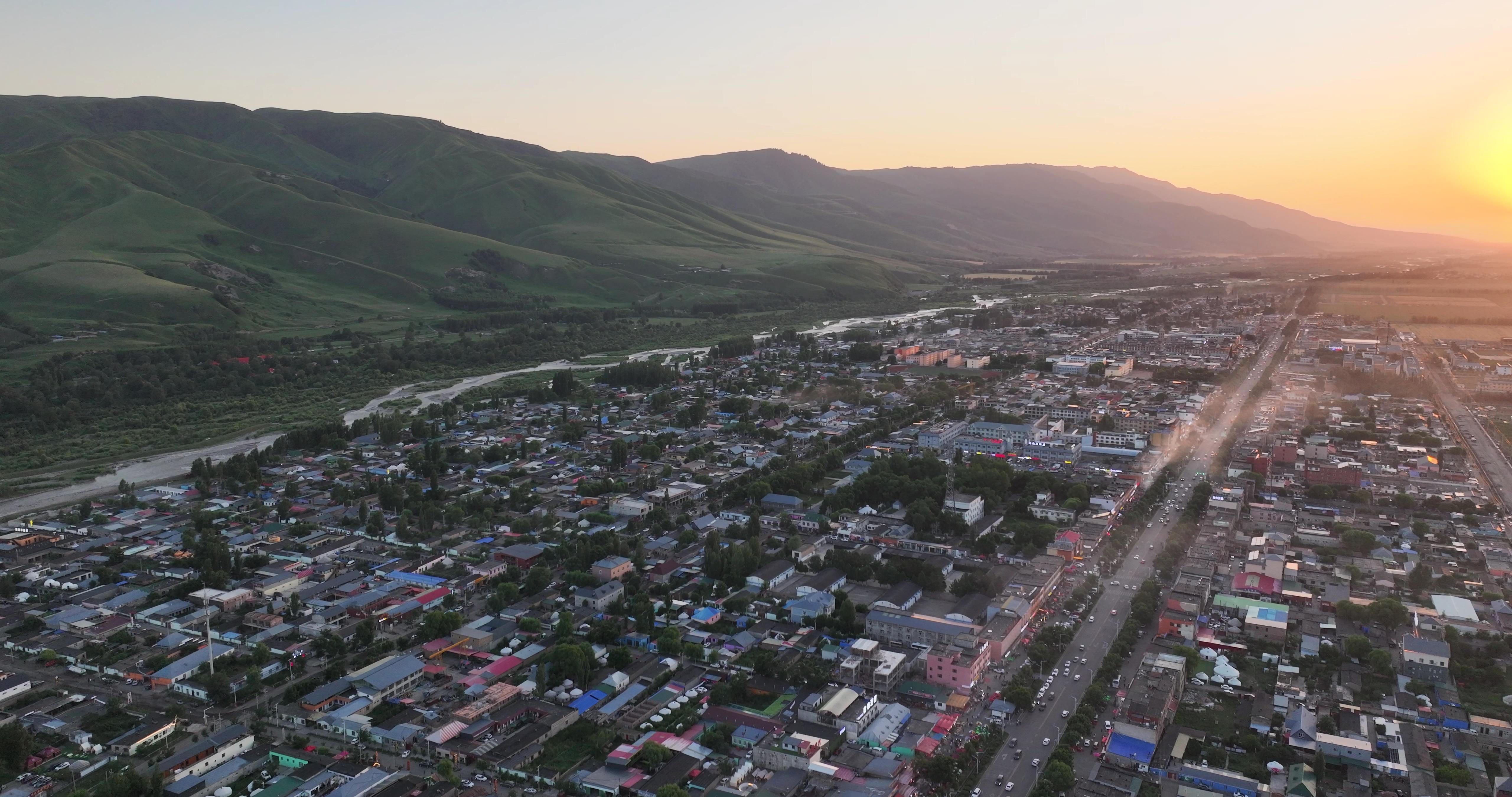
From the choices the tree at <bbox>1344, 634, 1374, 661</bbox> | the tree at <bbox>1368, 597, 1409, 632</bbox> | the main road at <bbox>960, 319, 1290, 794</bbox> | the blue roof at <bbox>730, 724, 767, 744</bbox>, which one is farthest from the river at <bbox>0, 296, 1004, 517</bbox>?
the tree at <bbox>1368, 597, 1409, 632</bbox>

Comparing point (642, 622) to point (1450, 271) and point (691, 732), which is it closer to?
point (691, 732)

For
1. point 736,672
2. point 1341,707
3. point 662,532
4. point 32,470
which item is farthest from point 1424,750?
point 32,470

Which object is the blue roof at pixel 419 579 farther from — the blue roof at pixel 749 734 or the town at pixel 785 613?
the blue roof at pixel 749 734

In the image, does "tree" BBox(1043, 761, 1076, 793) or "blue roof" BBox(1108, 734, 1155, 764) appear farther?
"blue roof" BBox(1108, 734, 1155, 764)

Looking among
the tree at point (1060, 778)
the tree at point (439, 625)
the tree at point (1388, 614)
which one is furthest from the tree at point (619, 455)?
the tree at point (1388, 614)

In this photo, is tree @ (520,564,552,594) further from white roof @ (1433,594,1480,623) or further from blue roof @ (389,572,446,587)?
white roof @ (1433,594,1480,623)

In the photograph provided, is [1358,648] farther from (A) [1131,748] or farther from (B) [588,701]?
(B) [588,701]

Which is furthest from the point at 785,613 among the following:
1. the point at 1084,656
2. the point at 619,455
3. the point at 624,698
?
the point at 619,455
